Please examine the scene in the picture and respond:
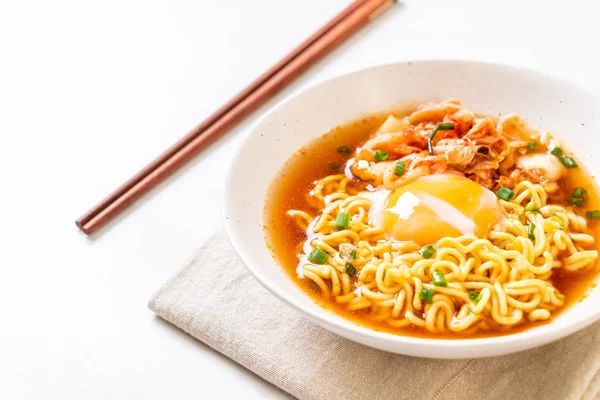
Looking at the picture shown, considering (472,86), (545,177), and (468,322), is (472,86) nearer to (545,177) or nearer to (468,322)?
(545,177)

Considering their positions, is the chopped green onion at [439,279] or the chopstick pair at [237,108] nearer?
the chopped green onion at [439,279]

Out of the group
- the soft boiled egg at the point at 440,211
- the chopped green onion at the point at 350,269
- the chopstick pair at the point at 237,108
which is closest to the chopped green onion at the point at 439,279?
the soft boiled egg at the point at 440,211

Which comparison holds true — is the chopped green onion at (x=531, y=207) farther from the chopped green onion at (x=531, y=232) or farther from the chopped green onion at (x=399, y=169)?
the chopped green onion at (x=399, y=169)

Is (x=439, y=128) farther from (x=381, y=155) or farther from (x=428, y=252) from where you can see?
(x=428, y=252)

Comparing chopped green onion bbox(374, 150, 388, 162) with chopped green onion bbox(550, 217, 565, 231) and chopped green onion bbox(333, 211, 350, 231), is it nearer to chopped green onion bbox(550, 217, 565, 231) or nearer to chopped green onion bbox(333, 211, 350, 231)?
chopped green onion bbox(333, 211, 350, 231)

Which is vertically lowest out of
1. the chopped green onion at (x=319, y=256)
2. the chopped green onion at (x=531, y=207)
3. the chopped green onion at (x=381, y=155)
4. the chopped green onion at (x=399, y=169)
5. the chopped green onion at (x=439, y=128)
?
the chopped green onion at (x=531, y=207)
